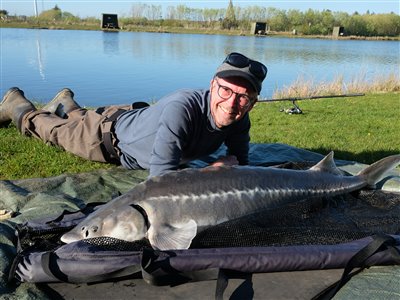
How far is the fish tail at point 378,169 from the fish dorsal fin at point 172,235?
69.3 inches

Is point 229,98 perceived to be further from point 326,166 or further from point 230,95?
point 326,166

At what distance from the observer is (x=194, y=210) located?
2.96m

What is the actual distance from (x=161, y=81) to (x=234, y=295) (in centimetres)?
1549

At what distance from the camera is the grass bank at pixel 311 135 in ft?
16.7

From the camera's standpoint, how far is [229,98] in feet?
11.3

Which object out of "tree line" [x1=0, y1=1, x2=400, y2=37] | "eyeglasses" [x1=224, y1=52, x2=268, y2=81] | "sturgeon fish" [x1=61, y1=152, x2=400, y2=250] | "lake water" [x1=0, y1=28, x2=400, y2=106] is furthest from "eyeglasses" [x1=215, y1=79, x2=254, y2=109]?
"tree line" [x1=0, y1=1, x2=400, y2=37]

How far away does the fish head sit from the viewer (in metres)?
2.73

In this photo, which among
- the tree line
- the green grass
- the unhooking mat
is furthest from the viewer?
the tree line

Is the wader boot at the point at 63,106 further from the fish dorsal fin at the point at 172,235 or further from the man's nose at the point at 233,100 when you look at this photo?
the fish dorsal fin at the point at 172,235

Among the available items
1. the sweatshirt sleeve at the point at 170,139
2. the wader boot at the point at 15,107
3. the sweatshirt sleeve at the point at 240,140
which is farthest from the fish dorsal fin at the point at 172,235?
the wader boot at the point at 15,107

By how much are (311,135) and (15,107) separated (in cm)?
449

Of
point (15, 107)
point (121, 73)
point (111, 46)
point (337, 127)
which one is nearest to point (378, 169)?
point (15, 107)

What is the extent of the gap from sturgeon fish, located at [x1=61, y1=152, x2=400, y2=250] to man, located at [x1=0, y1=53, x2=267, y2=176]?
1.30 ft

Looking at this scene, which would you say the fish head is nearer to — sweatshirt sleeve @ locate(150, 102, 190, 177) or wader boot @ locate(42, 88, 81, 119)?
sweatshirt sleeve @ locate(150, 102, 190, 177)
